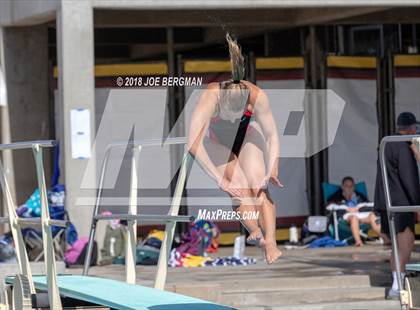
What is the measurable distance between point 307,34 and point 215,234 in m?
3.78

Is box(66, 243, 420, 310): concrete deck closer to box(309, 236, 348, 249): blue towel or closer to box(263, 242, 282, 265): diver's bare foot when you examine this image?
box(309, 236, 348, 249): blue towel

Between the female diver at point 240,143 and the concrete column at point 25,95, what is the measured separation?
10.8 m

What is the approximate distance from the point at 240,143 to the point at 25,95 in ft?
36.3

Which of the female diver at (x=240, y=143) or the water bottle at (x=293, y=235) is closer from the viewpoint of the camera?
the female diver at (x=240, y=143)

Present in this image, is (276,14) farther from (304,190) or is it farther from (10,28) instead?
(10,28)

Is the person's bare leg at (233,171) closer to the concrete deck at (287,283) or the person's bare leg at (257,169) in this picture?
the person's bare leg at (257,169)

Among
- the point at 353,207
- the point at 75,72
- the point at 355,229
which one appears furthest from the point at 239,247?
the point at 75,72

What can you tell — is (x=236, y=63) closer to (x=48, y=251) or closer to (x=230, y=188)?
(x=230, y=188)

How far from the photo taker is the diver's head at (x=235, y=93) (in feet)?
18.2

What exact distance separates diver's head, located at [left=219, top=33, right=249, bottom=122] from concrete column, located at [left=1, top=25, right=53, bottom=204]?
10887mm

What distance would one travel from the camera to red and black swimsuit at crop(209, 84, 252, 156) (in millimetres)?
5656

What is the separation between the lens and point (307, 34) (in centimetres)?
1717

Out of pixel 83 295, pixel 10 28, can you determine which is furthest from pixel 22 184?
pixel 83 295

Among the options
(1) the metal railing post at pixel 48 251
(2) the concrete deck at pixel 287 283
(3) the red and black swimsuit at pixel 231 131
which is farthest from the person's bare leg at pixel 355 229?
(3) the red and black swimsuit at pixel 231 131
